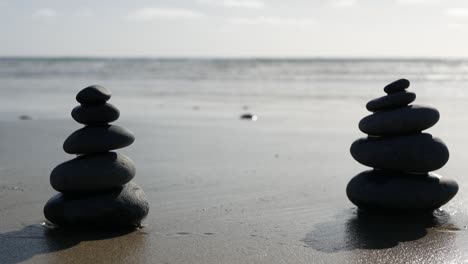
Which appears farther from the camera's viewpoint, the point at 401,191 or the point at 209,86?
the point at 209,86

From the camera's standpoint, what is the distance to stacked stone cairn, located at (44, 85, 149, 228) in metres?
7.35

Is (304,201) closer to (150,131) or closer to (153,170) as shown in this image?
(153,170)

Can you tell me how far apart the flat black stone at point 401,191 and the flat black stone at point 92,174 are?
114 inches

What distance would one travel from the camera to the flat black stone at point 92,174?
291 inches

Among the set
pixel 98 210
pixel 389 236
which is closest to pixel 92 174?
pixel 98 210

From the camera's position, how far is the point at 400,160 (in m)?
8.06

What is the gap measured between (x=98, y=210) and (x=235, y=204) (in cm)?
199

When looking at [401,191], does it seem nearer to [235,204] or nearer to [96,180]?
[235,204]

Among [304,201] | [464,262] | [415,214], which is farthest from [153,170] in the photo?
[464,262]

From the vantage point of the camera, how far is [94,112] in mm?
7648

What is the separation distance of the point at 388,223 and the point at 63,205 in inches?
149

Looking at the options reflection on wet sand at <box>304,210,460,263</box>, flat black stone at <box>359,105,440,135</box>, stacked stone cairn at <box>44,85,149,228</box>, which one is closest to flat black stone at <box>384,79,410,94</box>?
flat black stone at <box>359,105,440,135</box>

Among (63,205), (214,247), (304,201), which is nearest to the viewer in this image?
(214,247)

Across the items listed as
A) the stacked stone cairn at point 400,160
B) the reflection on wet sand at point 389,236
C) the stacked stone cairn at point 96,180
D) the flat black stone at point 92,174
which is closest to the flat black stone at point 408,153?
the stacked stone cairn at point 400,160
